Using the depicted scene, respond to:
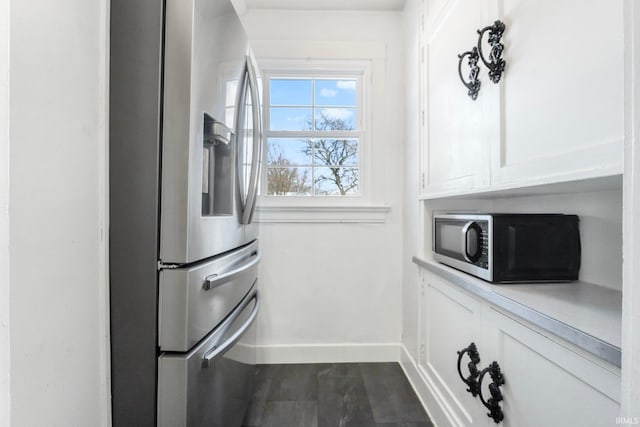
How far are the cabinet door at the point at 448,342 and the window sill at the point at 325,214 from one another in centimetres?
58

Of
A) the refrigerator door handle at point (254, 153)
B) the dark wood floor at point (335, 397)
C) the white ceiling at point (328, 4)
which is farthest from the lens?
the white ceiling at point (328, 4)

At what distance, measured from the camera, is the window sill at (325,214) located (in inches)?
79.7

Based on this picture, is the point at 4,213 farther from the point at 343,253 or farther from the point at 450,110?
the point at 343,253

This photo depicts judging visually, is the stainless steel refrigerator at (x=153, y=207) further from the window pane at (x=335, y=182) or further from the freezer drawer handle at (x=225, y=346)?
the window pane at (x=335, y=182)

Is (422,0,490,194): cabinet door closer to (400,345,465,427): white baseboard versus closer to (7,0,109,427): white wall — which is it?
(400,345,465,427): white baseboard

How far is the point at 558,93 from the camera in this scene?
72 cm

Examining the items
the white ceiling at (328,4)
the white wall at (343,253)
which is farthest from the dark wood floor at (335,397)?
the white ceiling at (328,4)

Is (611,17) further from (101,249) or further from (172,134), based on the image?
(101,249)

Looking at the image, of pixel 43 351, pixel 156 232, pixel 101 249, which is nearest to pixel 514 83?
pixel 156 232

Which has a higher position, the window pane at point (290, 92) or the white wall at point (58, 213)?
the window pane at point (290, 92)

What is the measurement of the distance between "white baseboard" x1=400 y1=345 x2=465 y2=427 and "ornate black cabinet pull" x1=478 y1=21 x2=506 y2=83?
1.37 meters

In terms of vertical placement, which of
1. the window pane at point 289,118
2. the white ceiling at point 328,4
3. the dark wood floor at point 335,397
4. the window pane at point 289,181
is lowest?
the dark wood floor at point 335,397

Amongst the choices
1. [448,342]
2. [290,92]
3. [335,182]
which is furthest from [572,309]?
[290,92]

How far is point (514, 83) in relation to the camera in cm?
87
